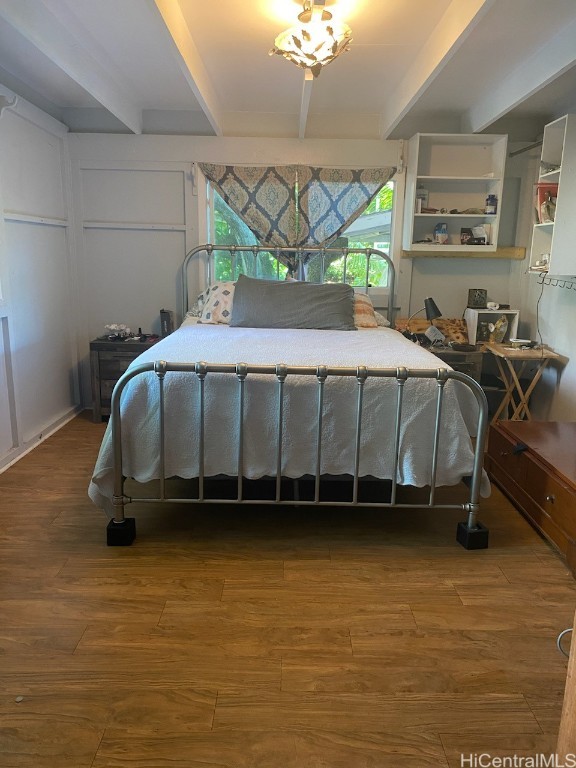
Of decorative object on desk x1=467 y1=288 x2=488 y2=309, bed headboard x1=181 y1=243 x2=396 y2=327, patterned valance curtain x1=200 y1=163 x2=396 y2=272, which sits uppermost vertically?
patterned valance curtain x1=200 y1=163 x2=396 y2=272

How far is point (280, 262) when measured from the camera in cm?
414

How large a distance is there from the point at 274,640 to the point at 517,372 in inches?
116

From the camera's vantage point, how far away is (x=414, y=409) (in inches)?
90.7

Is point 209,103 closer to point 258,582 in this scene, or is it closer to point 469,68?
point 469,68

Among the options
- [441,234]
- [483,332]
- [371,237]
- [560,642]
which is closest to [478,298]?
[483,332]

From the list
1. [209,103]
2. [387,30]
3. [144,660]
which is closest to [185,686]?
[144,660]

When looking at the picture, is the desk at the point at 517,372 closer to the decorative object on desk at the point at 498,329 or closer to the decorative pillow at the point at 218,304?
the decorative object on desk at the point at 498,329

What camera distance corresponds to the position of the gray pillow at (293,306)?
3555 mm

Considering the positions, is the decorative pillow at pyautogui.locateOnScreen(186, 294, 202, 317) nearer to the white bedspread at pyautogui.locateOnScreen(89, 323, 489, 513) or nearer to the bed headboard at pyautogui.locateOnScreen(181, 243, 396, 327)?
the bed headboard at pyautogui.locateOnScreen(181, 243, 396, 327)

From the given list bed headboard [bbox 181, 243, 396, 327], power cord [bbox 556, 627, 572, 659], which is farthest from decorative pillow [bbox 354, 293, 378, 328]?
power cord [bbox 556, 627, 572, 659]

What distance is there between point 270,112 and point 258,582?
3.27 metres

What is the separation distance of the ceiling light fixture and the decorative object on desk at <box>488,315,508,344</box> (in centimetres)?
228

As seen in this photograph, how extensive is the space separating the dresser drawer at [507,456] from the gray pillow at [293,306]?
3.66ft

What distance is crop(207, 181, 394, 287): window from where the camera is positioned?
416cm
